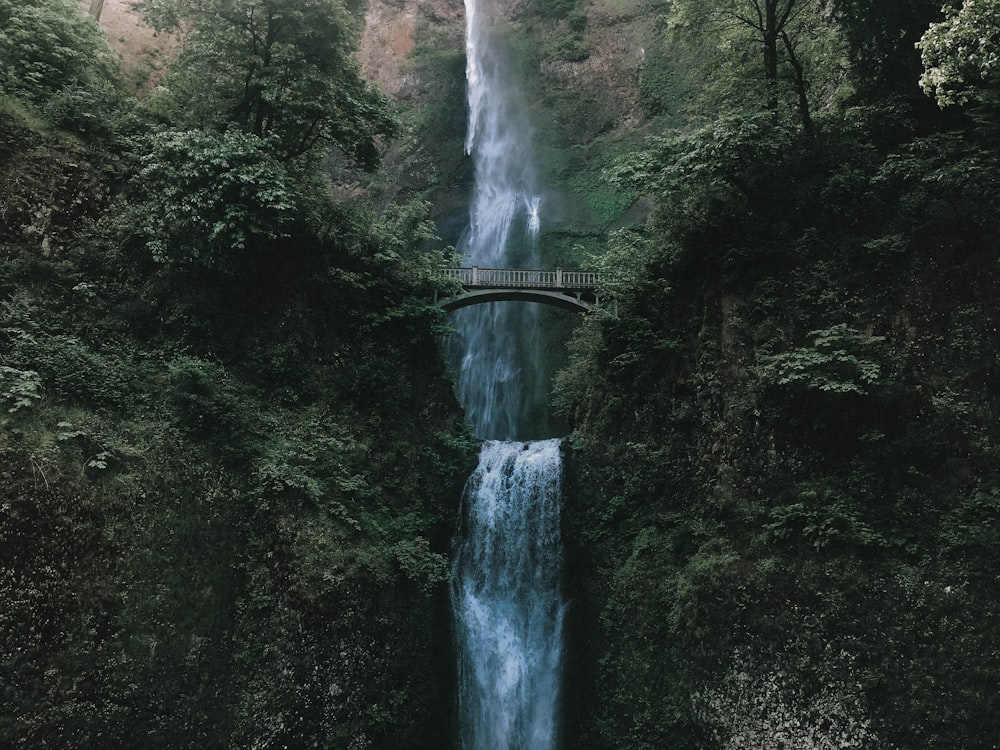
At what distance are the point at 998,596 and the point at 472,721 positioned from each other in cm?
941

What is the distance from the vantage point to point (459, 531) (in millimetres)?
14531

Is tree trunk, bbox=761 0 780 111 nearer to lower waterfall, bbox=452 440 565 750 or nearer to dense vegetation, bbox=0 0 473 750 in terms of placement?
dense vegetation, bbox=0 0 473 750

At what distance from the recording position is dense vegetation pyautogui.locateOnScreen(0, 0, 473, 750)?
841cm

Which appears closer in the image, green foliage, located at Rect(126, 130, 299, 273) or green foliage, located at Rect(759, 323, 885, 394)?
green foliage, located at Rect(759, 323, 885, 394)

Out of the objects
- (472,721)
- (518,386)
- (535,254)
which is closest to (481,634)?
(472,721)

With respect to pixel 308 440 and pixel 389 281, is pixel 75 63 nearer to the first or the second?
pixel 389 281

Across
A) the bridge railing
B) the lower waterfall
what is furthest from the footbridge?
the lower waterfall

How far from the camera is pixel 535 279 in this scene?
23.0 meters

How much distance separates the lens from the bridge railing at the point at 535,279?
21406 mm

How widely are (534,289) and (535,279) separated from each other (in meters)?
1.13

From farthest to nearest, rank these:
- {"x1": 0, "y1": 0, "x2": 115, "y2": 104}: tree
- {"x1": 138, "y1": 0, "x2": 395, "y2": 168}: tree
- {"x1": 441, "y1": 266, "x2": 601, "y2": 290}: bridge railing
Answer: {"x1": 441, "y1": 266, "x2": 601, "y2": 290}: bridge railing
{"x1": 138, "y1": 0, "x2": 395, "y2": 168}: tree
{"x1": 0, "y1": 0, "x2": 115, "y2": 104}: tree

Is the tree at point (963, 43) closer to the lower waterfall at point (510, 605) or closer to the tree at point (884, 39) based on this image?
the tree at point (884, 39)

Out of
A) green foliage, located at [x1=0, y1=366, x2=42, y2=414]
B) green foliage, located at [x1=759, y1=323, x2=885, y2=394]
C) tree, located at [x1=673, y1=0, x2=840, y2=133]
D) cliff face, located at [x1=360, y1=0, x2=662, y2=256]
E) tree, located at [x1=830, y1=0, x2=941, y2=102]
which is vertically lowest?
green foliage, located at [x1=0, y1=366, x2=42, y2=414]

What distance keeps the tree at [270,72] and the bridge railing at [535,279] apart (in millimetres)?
7261
